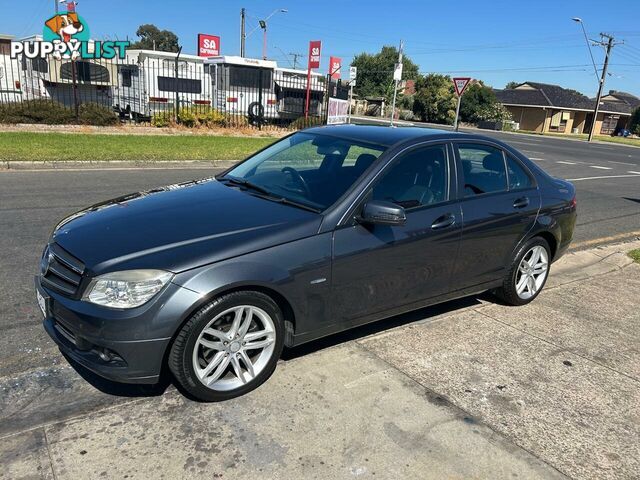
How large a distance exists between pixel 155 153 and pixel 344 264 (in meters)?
10.9

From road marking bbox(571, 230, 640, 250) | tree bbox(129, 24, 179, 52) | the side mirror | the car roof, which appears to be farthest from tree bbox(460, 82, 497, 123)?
tree bbox(129, 24, 179, 52)

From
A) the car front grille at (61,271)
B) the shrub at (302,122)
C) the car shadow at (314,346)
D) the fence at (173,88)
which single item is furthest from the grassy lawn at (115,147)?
the car shadow at (314,346)

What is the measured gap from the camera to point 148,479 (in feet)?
8.20

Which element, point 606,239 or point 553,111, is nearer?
point 606,239

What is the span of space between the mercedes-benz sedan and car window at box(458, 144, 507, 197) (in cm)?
2

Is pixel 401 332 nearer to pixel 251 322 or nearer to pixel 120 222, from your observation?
pixel 251 322

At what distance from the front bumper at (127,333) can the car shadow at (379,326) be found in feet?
3.61

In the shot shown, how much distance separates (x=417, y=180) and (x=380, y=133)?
57cm

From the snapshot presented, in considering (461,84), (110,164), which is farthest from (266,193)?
(461,84)

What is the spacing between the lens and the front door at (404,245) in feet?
11.5

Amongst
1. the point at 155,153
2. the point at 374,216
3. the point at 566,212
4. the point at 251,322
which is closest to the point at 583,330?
the point at 566,212

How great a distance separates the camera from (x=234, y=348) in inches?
124

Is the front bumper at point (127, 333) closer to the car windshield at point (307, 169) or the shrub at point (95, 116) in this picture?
the car windshield at point (307, 169)

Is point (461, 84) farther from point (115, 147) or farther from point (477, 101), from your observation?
point (477, 101)
